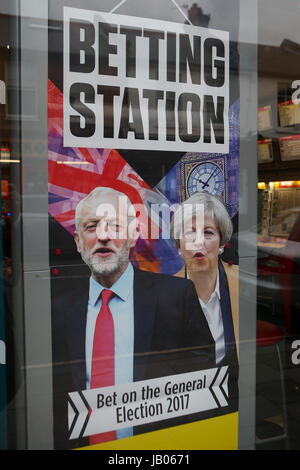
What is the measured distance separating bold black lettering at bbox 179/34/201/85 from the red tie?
1.08 metres

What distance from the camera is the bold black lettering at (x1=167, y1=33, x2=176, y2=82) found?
1.93 metres

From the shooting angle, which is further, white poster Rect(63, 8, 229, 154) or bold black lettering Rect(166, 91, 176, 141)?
bold black lettering Rect(166, 91, 176, 141)

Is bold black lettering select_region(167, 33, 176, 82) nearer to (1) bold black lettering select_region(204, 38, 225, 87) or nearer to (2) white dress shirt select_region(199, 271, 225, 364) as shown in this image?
(1) bold black lettering select_region(204, 38, 225, 87)

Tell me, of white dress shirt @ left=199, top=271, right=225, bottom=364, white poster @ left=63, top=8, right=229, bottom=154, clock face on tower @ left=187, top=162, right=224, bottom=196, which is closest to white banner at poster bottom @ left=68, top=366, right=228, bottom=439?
white dress shirt @ left=199, top=271, right=225, bottom=364

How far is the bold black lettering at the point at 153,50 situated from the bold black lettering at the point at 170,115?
0.11 metres

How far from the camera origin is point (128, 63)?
6.13 feet

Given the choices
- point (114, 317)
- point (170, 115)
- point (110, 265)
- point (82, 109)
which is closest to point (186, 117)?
point (170, 115)

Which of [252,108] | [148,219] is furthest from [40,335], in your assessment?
[252,108]

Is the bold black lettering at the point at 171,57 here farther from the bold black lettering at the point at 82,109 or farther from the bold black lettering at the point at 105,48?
the bold black lettering at the point at 82,109

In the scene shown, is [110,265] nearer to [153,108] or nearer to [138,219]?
[138,219]

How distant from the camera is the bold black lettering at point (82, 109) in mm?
1793

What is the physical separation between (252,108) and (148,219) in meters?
0.82

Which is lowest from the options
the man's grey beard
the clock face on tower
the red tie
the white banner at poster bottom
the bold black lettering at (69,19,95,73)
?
the white banner at poster bottom
